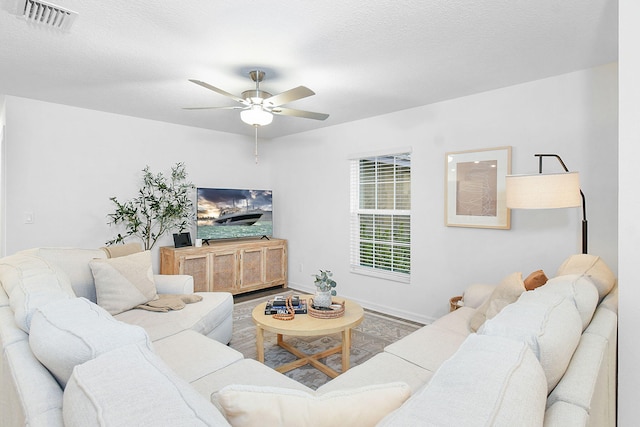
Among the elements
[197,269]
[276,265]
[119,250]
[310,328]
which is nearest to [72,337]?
[310,328]

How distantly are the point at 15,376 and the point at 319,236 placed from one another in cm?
407

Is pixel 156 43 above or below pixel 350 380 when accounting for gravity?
above

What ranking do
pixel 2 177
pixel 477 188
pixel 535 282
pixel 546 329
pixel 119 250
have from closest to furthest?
pixel 546 329
pixel 535 282
pixel 119 250
pixel 477 188
pixel 2 177

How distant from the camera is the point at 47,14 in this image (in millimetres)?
1983

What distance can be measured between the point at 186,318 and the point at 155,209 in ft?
7.41

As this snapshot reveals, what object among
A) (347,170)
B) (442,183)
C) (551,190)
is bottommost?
(551,190)

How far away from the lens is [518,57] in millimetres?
2564

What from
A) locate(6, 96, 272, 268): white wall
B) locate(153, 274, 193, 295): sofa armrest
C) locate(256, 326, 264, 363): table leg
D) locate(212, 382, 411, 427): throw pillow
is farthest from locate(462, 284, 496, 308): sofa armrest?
locate(6, 96, 272, 268): white wall

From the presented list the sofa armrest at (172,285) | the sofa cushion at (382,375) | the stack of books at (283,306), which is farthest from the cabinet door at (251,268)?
the sofa cushion at (382,375)

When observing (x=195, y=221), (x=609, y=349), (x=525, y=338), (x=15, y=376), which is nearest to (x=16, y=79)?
(x=195, y=221)

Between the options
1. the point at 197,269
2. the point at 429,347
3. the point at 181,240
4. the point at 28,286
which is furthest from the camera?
the point at 181,240

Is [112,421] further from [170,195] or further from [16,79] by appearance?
[170,195]

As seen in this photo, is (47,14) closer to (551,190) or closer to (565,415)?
(565,415)

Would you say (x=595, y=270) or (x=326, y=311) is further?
(x=326, y=311)
